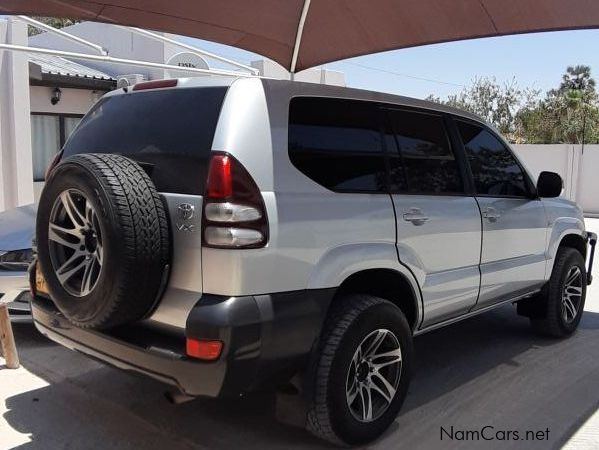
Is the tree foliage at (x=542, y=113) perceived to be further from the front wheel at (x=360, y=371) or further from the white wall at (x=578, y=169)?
the front wheel at (x=360, y=371)

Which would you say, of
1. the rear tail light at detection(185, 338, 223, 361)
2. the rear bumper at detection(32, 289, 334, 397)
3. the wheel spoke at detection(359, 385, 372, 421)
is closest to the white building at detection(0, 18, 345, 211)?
the rear bumper at detection(32, 289, 334, 397)

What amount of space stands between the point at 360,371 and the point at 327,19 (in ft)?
16.8

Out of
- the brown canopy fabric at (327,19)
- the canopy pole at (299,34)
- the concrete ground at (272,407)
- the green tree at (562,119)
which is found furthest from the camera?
the green tree at (562,119)

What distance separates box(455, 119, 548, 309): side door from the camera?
4391mm

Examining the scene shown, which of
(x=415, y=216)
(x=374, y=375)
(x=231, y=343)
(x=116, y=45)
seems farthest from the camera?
(x=116, y=45)

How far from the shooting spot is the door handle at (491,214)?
14.1 feet

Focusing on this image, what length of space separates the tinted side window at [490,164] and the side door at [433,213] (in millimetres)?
207

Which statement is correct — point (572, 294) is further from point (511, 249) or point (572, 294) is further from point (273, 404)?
point (273, 404)

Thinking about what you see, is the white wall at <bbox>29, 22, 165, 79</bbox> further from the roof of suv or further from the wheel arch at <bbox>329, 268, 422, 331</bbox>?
the wheel arch at <bbox>329, 268, 422, 331</bbox>

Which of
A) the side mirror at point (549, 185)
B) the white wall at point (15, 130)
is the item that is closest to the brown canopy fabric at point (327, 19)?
the side mirror at point (549, 185)

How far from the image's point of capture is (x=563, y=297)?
18.0 feet

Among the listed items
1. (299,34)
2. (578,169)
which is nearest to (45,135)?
(299,34)

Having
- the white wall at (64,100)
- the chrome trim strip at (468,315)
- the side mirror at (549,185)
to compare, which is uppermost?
the white wall at (64,100)

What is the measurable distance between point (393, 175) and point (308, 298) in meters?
1.07
